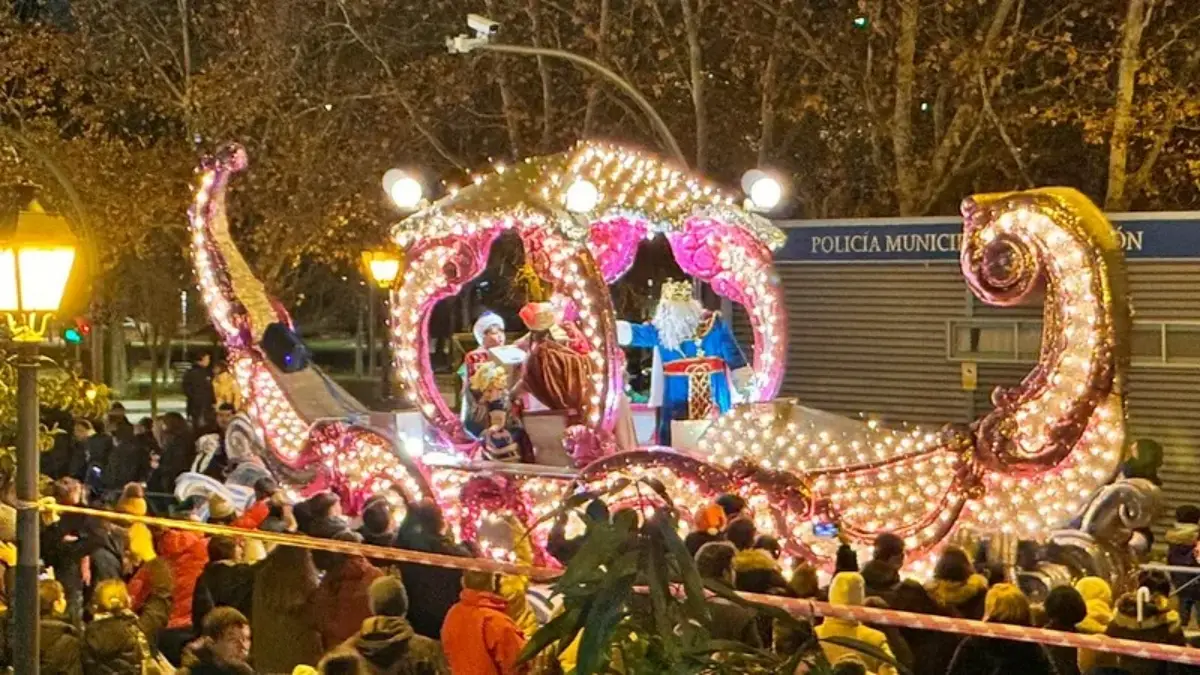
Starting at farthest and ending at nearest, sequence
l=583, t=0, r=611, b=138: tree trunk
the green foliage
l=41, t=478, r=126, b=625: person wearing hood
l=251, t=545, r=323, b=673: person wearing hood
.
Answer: l=583, t=0, r=611, b=138: tree trunk
l=41, t=478, r=126, b=625: person wearing hood
l=251, t=545, r=323, b=673: person wearing hood
the green foliage

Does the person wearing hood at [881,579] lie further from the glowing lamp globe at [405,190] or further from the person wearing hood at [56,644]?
the glowing lamp globe at [405,190]

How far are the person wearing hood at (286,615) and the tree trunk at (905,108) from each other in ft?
39.0

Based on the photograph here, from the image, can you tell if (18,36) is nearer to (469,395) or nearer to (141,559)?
(469,395)

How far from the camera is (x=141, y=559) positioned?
10.4 m

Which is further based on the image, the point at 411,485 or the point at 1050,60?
the point at 1050,60

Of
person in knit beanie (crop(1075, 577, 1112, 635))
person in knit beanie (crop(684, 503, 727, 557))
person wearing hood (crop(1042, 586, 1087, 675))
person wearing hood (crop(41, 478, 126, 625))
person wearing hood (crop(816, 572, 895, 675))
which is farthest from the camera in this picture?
person wearing hood (crop(41, 478, 126, 625))

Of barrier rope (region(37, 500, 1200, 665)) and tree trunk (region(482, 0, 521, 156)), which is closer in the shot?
barrier rope (region(37, 500, 1200, 665))

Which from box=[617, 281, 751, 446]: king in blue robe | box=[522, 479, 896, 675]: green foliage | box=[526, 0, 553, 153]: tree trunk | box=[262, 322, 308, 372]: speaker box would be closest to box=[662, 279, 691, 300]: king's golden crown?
box=[617, 281, 751, 446]: king in blue robe

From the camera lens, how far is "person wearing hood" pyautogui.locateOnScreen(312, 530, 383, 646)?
8672 millimetres

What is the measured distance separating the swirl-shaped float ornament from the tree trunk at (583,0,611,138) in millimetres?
6886

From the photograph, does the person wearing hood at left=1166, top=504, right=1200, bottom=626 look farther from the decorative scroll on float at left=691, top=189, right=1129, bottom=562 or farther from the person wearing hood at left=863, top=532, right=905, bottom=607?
the person wearing hood at left=863, top=532, right=905, bottom=607

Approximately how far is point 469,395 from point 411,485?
877mm

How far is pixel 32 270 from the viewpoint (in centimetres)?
689

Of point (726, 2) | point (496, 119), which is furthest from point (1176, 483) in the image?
point (496, 119)
